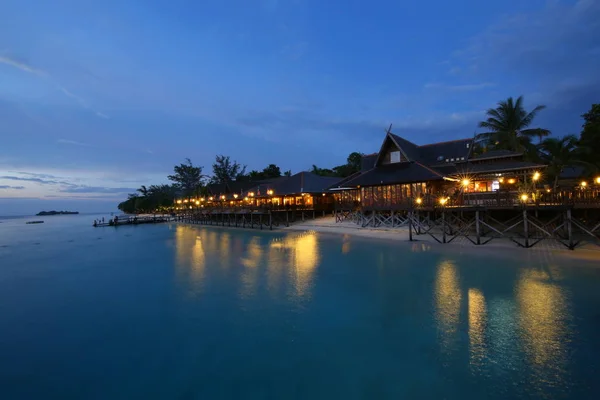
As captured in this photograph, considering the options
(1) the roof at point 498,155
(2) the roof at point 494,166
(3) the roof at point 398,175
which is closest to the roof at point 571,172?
(1) the roof at point 498,155

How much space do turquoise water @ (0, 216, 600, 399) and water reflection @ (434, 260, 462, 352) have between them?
0.17 ft

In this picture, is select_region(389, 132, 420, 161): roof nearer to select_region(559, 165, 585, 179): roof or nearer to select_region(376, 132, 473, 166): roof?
select_region(376, 132, 473, 166): roof

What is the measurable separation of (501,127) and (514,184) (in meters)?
10.7

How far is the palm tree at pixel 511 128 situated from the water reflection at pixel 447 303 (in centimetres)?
2088

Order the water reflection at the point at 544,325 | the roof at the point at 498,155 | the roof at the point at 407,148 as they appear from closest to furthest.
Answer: the water reflection at the point at 544,325, the roof at the point at 498,155, the roof at the point at 407,148

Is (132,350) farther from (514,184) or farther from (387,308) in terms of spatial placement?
(514,184)

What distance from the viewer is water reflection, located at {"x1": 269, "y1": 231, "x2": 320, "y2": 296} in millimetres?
11172

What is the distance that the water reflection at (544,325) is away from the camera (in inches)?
209

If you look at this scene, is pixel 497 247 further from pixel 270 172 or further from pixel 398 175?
pixel 270 172

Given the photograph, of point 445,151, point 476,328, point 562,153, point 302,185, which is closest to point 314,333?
point 476,328

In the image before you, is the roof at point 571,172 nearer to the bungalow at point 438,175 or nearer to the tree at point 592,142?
the tree at point 592,142

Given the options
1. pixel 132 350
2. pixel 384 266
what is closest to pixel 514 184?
pixel 384 266

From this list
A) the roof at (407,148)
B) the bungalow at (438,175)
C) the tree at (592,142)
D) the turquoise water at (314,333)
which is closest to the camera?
the turquoise water at (314,333)

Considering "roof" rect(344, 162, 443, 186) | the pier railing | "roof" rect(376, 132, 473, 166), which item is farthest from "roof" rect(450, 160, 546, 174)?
the pier railing
